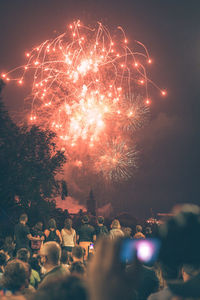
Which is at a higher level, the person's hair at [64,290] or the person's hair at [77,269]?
the person's hair at [77,269]

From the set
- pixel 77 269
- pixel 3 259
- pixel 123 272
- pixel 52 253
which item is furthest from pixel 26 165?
pixel 123 272

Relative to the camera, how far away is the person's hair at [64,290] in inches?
70.9

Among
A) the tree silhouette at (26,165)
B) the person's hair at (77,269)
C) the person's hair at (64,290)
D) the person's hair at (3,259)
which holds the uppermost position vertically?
the tree silhouette at (26,165)

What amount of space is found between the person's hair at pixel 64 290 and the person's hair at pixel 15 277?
1137 millimetres

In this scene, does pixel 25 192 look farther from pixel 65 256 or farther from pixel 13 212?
pixel 65 256

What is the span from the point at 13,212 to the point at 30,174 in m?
2.43

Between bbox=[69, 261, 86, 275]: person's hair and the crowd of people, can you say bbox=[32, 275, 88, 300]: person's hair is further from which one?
bbox=[69, 261, 86, 275]: person's hair

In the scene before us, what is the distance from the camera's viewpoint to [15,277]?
2.86 m

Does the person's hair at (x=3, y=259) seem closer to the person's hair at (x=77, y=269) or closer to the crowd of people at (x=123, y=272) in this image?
the crowd of people at (x=123, y=272)

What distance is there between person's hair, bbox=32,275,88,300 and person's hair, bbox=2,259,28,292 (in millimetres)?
Answer: 1137

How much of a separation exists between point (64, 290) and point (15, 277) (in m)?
1.33

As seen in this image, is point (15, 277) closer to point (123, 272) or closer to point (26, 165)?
point (123, 272)

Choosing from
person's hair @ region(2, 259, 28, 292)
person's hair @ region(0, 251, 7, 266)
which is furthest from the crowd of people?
person's hair @ region(0, 251, 7, 266)

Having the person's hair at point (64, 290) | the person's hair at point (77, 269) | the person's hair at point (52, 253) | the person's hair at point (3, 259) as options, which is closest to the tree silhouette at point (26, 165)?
the person's hair at point (3, 259)
